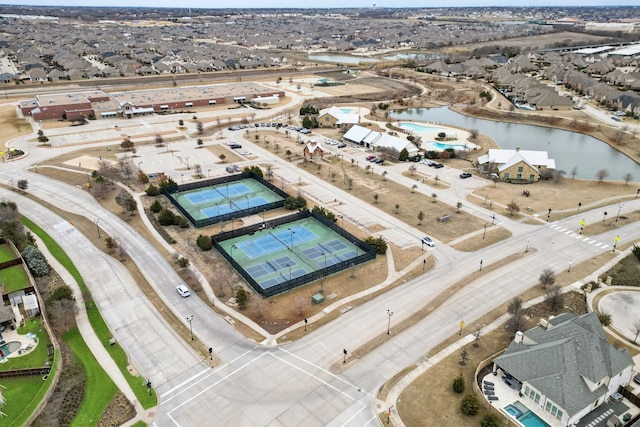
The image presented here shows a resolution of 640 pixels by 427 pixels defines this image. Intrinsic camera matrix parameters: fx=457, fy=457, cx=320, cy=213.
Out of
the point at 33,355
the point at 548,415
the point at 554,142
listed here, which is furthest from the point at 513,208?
the point at 33,355

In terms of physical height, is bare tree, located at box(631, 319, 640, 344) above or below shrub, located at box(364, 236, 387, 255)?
Answer: below

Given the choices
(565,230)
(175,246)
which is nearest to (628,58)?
(565,230)

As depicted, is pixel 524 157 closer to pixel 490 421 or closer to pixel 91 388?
pixel 490 421

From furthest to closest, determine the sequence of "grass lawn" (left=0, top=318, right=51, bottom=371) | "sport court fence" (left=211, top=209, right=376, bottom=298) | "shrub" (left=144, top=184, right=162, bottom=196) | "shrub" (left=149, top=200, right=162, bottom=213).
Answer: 1. "shrub" (left=144, top=184, right=162, bottom=196)
2. "shrub" (left=149, top=200, right=162, bottom=213)
3. "sport court fence" (left=211, top=209, right=376, bottom=298)
4. "grass lawn" (left=0, top=318, right=51, bottom=371)

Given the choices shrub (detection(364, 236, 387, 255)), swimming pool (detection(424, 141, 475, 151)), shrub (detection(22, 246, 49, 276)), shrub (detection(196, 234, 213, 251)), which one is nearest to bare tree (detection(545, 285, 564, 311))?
shrub (detection(364, 236, 387, 255))

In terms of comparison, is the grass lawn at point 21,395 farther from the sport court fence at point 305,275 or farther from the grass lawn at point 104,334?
the sport court fence at point 305,275

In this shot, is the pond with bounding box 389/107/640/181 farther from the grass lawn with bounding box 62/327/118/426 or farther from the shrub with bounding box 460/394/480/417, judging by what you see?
the grass lawn with bounding box 62/327/118/426

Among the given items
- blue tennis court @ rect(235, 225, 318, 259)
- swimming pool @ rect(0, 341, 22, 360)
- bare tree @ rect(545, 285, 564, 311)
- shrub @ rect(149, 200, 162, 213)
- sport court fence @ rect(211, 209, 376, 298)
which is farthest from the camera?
shrub @ rect(149, 200, 162, 213)
